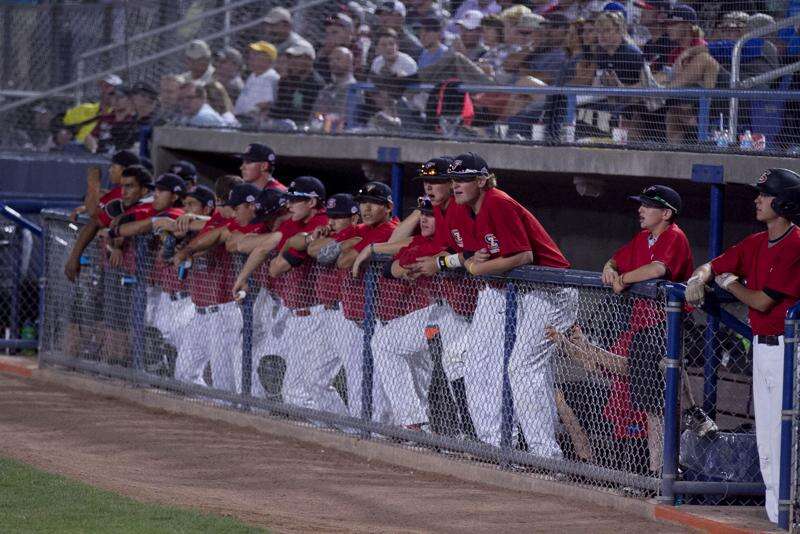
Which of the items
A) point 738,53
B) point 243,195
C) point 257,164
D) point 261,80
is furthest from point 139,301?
point 738,53

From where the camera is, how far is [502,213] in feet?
26.2

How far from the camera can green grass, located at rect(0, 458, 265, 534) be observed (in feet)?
20.6

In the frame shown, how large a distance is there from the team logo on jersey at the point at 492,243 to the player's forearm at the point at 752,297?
5.24 feet

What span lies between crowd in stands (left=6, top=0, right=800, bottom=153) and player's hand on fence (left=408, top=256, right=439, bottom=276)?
282cm

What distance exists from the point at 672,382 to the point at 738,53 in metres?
3.74

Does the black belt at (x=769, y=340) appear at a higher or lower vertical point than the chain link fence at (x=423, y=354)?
higher

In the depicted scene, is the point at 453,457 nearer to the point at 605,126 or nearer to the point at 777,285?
the point at 777,285

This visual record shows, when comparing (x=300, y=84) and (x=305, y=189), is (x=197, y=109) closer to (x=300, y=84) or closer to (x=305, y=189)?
(x=300, y=84)

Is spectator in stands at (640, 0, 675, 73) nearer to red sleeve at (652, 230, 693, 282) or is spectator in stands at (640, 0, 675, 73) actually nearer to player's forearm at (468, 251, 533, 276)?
player's forearm at (468, 251, 533, 276)

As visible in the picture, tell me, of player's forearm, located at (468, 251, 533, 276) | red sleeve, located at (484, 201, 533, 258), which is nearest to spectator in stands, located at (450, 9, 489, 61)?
red sleeve, located at (484, 201, 533, 258)

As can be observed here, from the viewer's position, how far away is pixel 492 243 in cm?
798

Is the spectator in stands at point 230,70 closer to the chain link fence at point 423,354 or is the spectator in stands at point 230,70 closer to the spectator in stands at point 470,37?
the spectator in stands at point 470,37

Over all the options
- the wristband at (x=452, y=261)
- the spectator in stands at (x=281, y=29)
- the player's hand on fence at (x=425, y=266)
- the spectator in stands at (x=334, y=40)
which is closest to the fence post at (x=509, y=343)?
the wristband at (x=452, y=261)

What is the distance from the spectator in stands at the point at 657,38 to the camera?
10789 millimetres
